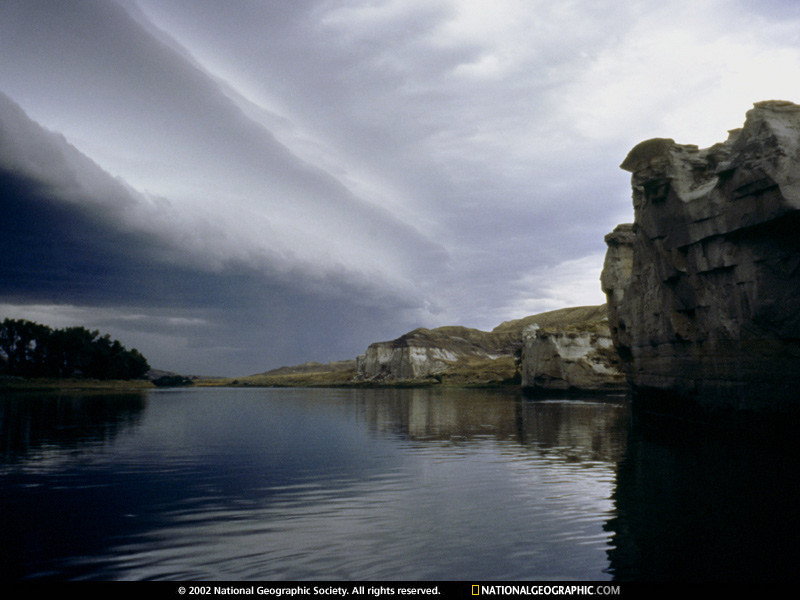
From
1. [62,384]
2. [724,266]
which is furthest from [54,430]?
[62,384]

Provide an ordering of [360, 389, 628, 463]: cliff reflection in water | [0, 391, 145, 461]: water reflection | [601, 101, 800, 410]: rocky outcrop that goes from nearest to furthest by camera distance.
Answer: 1. [601, 101, 800, 410]: rocky outcrop
2. [0, 391, 145, 461]: water reflection
3. [360, 389, 628, 463]: cliff reflection in water

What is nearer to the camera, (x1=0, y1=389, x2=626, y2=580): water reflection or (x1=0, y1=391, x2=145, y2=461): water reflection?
(x1=0, y1=389, x2=626, y2=580): water reflection

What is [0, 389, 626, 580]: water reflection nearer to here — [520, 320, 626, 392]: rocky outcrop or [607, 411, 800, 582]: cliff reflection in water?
[607, 411, 800, 582]: cliff reflection in water

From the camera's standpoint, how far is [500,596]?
765cm

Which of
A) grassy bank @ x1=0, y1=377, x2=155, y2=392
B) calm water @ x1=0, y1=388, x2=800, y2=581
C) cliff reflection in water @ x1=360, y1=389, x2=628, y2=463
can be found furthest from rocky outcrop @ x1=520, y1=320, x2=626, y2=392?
grassy bank @ x1=0, y1=377, x2=155, y2=392

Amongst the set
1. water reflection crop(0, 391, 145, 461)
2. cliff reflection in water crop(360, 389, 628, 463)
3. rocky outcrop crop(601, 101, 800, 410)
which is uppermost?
rocky outcrop crop(601, 101, 800, 410)

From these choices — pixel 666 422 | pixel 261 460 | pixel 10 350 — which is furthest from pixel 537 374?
pixel 10 350

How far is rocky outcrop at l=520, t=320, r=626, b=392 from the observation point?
7719 centimetres

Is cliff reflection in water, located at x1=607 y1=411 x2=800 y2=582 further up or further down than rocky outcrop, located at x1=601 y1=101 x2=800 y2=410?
further down

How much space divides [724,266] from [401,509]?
22.5 m

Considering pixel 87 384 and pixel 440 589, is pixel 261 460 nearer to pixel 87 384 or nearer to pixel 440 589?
pixel 440 589

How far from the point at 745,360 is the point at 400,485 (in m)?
19.4

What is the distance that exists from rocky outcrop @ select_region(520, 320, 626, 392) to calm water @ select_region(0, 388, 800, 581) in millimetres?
55537

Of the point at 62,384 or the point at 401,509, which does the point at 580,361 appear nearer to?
the point at 401,509
